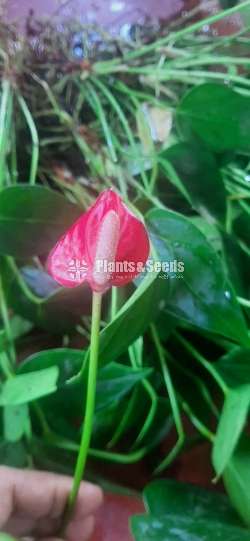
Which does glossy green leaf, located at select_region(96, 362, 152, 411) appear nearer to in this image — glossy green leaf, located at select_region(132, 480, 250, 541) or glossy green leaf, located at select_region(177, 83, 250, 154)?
glossy green leaf, located at select_region(132, 480, 250, 541)

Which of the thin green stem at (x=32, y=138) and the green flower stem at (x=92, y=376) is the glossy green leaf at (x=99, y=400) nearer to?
the green flower stem at (x=92, y=376)

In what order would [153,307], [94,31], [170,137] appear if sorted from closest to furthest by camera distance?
[153,307]
[170,137]
[94,31]

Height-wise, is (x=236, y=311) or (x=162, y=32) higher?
(x=162, y=32)

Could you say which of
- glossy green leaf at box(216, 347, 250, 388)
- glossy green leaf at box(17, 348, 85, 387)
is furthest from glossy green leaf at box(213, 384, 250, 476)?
glossy green leaf at box(17, 348, 85, 387)

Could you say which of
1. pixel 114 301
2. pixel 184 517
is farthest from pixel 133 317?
pixel 184 517

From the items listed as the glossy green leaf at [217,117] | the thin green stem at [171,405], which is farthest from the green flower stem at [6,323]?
the glossy green leaf at [217,117]

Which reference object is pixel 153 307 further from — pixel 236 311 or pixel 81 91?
pixel 81 91

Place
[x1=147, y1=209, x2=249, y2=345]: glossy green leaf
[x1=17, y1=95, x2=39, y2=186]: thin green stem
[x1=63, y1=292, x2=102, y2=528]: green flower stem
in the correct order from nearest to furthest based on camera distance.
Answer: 1. [x1=63, y1=292, x2=102, y2=528]: green flower stem
2. [x1=147, y1=209, x2=249, y2=345]: glossy green leaf
3. [x1=17, y1=95, x2=39, y2=186]: thin green stem

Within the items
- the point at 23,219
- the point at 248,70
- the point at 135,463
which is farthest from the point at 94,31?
the point at 135,463
